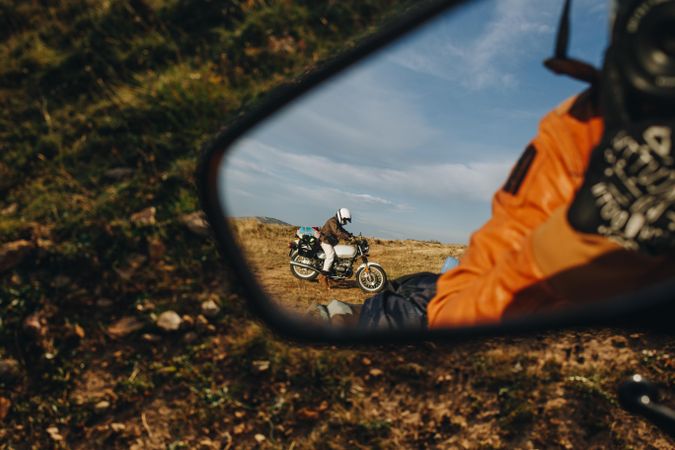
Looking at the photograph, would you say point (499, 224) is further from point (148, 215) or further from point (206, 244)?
point (148, 215)

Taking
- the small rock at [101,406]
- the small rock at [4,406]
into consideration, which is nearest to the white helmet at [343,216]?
the small rock at [101,406]

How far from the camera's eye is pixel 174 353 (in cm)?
313

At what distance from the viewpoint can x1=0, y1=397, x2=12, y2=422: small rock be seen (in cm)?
288

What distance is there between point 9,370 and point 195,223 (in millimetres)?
1551

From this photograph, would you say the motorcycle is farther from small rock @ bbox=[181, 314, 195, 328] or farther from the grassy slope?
small rock @ bbox=[181, 314, 195, 328]

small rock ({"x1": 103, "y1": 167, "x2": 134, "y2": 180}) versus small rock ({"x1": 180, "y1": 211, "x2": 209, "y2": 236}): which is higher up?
small rock ({"x1": 103, "y1": 167, "x2": 134, "y2": 180})

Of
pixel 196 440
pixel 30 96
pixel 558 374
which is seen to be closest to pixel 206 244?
pixel 196 440

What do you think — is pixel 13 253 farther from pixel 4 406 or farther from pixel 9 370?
pixel 4 406

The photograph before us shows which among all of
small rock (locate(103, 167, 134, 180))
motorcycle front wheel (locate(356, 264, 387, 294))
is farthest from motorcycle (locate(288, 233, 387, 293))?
small rock (locate(103, 167, 134, 180))

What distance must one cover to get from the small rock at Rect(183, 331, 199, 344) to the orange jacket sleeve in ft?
8.22

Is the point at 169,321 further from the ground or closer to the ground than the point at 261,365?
further from the ground

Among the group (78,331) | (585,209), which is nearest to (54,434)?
(78,331)

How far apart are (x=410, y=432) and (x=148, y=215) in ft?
8.29

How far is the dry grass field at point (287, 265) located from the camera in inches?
52.6
